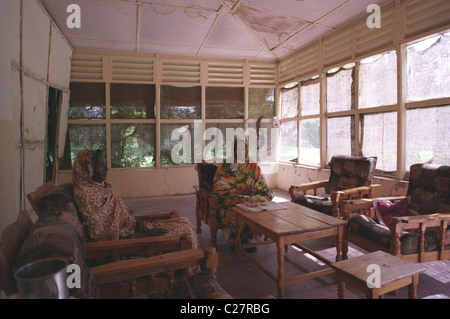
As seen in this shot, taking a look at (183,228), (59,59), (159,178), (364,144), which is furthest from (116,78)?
(364,144)

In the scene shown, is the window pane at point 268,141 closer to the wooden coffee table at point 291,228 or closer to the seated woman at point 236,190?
the seated woman at point 236,190

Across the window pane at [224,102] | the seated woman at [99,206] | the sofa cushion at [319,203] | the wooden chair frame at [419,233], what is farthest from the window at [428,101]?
the window pane at [224,102]

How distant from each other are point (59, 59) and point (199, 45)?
251cm

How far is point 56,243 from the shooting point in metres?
1.19

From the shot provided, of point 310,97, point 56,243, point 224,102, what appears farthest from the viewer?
point 224,102

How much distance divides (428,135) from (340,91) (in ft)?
5.70

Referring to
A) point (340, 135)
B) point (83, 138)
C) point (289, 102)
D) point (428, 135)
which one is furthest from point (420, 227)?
point (83, 138)

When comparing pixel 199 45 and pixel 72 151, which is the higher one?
pixel 199 45

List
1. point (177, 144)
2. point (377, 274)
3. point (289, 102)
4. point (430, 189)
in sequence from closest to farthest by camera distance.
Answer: point (377, 274), point (430, 189), point (177, 144), point (289, 102)

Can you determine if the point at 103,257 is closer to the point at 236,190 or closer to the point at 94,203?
the point at 94,203

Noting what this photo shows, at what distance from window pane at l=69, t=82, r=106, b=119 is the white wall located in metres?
1.08

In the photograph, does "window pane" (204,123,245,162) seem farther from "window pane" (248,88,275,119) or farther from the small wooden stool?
the small wooden stool

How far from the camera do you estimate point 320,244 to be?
131 inches

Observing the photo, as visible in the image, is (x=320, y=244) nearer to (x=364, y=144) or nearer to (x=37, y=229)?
(x=364, y=144)
